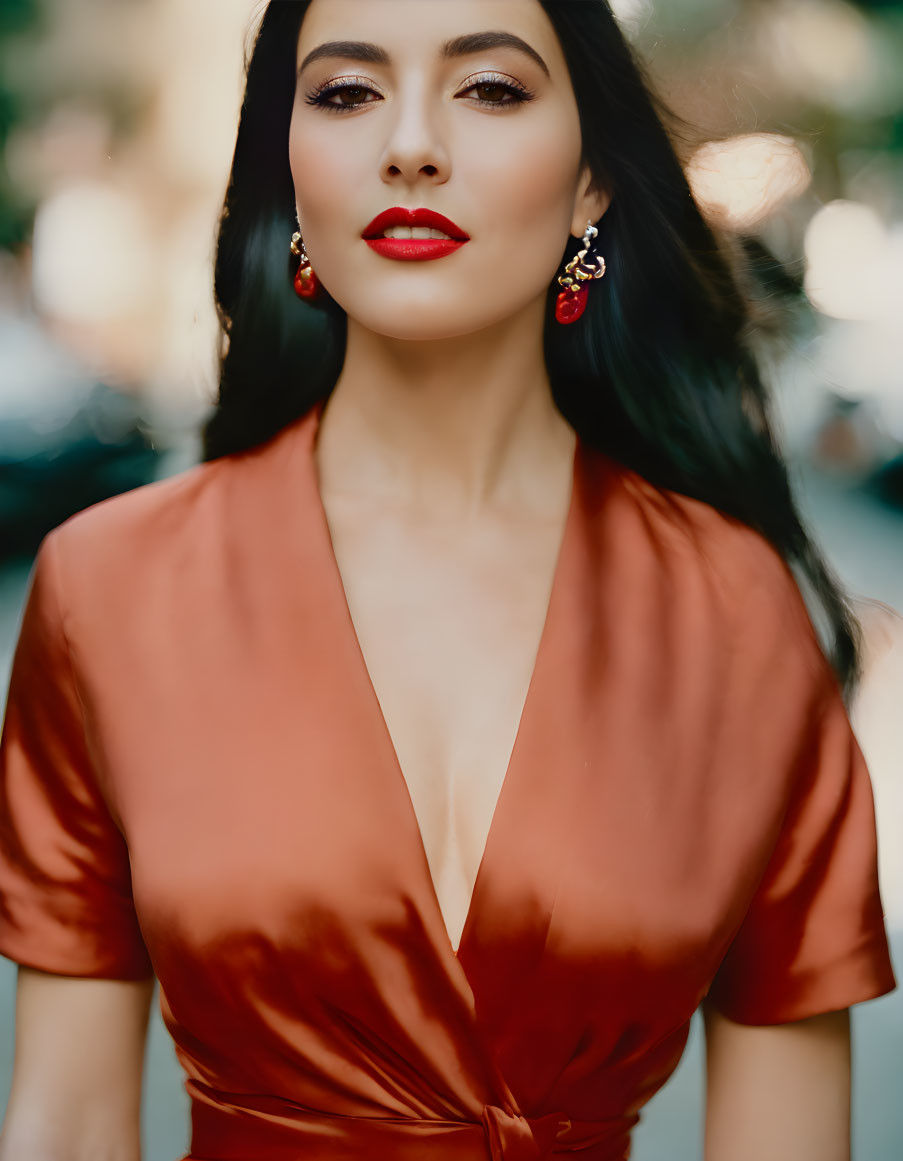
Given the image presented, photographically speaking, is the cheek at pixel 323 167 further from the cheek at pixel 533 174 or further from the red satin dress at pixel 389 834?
the red satin dress at pixel 389 834

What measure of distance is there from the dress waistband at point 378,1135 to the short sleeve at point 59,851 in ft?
0.50

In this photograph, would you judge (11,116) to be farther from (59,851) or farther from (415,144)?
(59,851)

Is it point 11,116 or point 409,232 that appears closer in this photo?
point 409,232

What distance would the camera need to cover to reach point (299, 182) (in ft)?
3.53

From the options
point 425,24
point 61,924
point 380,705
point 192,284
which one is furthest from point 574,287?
point 61,924

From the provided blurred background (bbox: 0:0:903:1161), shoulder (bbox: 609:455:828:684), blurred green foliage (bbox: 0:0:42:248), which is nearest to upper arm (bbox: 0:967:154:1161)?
blurred background (bbox: 0:0:903:1161)

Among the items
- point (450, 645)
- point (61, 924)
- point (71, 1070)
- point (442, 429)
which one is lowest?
point (71, 1070)

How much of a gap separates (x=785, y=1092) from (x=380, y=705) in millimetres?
→ 448

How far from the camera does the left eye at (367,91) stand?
1.05 m

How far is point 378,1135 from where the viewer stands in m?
1.03

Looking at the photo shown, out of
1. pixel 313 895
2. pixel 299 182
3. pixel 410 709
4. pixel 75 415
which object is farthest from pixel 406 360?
pixel 75 415

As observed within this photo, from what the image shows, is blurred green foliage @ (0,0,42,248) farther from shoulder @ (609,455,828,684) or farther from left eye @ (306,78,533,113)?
shoulder @ (609,455,828,684)

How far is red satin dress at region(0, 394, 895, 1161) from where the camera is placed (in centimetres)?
101

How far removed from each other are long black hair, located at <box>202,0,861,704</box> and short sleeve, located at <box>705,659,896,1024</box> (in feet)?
0.57
